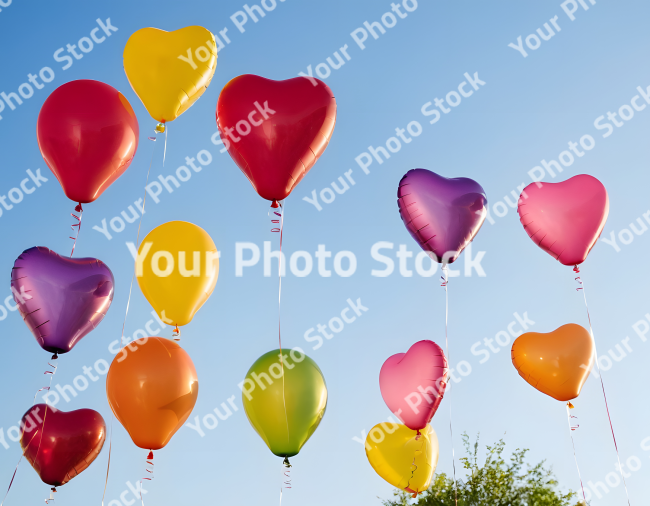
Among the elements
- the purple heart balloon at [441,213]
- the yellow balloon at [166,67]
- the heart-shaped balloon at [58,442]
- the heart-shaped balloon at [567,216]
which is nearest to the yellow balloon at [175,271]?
the yellow balloon at [166,67]

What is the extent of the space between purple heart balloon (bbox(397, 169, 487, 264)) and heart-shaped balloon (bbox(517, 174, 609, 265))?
65 centimetres

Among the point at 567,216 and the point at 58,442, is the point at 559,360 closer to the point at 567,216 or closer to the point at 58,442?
the point at 567,216

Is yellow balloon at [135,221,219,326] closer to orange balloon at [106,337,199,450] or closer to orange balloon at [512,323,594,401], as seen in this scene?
orange balloon at [106,337,199,450]

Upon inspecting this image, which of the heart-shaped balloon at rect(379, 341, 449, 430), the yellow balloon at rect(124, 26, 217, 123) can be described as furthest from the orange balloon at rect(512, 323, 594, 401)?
the yellow balloon at rect(124, 26, 217, 123)

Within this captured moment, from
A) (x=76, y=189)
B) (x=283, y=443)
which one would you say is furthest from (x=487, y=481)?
(x=76, y=189)

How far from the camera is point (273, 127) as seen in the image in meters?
5.43

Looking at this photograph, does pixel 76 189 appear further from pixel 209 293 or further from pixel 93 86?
pixel 209 293

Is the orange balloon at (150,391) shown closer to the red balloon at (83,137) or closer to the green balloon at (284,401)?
the green balloon at (284,401)

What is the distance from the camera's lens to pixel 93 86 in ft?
18.7

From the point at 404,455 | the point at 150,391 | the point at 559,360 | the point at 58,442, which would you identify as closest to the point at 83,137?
the point at 150,391

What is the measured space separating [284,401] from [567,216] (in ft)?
11.9

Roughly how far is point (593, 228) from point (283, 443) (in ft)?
13.1

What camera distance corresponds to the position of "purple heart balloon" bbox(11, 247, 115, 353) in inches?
213

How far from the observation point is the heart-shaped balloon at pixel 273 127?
17.9 feet
